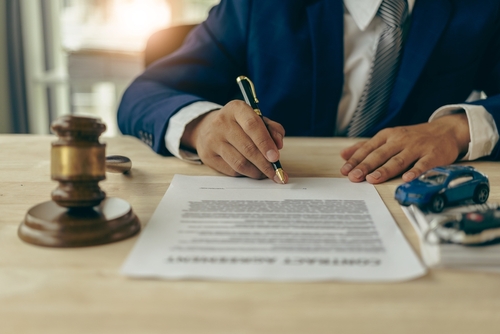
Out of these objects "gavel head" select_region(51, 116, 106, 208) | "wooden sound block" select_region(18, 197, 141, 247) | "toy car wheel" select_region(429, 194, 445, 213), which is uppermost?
"gavel head" select_region(51, 116, 106, 208)

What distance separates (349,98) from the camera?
1.31 meters

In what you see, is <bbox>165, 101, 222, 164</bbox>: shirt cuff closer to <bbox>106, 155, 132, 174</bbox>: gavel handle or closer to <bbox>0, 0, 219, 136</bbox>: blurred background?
<bbox>106, 155, 132, 174</bbox>: gavel handle

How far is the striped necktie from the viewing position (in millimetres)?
1206

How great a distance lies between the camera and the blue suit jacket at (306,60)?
3.99 ft

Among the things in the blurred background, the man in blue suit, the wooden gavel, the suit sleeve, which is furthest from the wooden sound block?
the blurred background

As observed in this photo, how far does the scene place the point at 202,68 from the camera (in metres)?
1.30

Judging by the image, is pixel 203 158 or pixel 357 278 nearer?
pixel 357 278

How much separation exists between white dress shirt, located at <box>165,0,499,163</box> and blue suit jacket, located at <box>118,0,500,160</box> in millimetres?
57

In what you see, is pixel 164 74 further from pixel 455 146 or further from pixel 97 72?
pixel 97 72

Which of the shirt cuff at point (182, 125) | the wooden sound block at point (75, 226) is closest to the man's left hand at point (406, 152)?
the shirt cuff at point (182, 125)

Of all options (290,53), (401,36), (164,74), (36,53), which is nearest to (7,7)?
(36,53)

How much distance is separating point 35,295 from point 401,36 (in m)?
1.13

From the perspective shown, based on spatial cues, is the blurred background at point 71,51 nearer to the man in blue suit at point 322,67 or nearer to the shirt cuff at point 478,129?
the man in blue suit at point 322,67

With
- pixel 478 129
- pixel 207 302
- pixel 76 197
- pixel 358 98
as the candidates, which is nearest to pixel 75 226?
pixel 76 197
